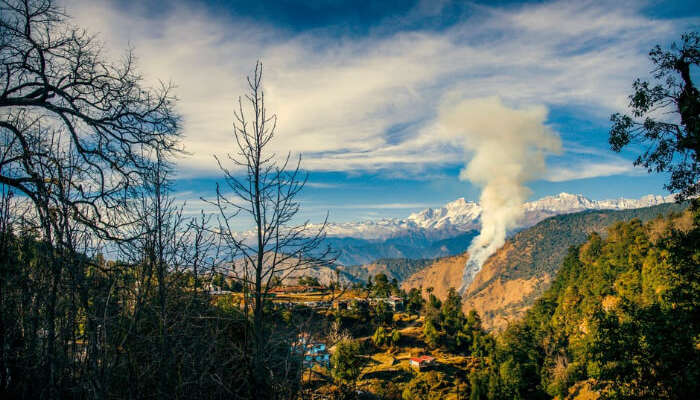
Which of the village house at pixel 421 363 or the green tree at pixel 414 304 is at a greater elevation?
the green tree at pixel 414 304

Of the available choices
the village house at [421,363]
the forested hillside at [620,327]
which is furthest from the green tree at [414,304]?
the village house at [421,363]

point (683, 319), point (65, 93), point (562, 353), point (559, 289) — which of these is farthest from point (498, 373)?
point (65, 93)

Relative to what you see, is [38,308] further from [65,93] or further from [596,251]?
[596,251]

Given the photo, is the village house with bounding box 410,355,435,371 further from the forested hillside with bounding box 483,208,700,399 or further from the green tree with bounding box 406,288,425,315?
the green tree with bounding box 406,288,425,315

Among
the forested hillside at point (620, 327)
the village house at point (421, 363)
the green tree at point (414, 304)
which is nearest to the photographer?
the forested hillside at point (620, 327)

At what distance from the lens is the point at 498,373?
1382 inches

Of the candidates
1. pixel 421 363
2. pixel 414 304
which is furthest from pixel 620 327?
pixel 414 304

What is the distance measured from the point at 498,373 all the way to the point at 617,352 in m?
29.0

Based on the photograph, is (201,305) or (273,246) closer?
(273,246)

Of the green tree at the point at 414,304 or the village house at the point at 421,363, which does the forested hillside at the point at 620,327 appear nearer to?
the village house at the point at 421,363

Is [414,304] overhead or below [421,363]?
overhead

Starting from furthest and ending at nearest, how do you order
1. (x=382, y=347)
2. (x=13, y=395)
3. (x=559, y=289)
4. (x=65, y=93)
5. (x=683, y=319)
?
1. (x=559, y=289)
2. (x=382, y=347)
3. (x=683, y=319)
4. (x=65, y=93)
5. (x=13, y=395)

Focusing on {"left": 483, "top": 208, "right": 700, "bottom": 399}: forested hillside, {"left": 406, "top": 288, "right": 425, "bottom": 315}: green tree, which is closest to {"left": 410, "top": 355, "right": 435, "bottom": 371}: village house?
{"left": 483, "top": 208, "right": 700, "bottom": 399}: forested hillside

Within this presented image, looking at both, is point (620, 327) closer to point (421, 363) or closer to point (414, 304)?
point (421, 363)
